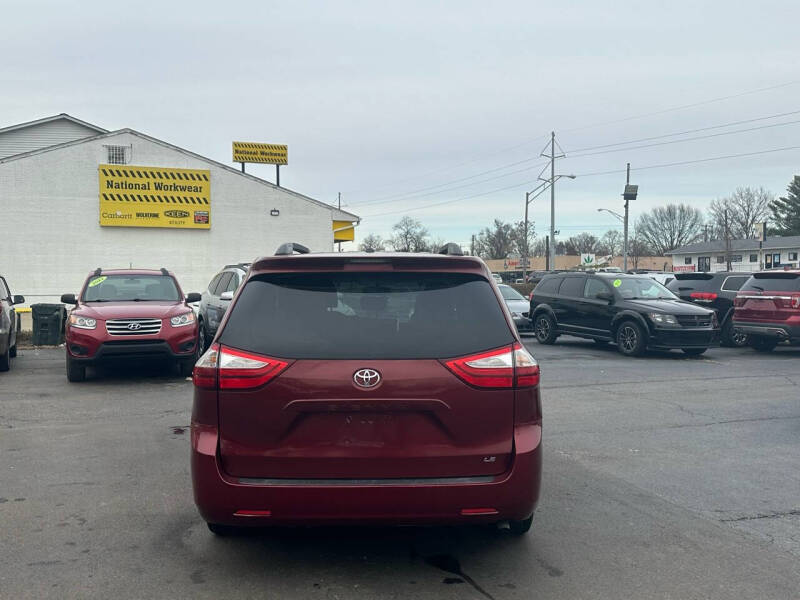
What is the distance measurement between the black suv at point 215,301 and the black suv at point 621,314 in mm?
7363

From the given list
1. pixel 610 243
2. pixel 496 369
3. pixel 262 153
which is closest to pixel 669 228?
pixel 610 243

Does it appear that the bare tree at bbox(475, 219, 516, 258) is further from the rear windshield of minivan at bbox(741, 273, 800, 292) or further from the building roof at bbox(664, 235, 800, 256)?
the rear windshield of minivan at bbox(741, 273, 800, 292)

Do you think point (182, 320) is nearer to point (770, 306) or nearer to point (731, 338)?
point (770, 306)

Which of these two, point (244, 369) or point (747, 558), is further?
point (747, 558)

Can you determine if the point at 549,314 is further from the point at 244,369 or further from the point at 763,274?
the point at 244,369

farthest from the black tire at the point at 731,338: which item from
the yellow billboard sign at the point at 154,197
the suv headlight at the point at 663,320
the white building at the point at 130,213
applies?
the yellow billboard sign at the point at 154,197

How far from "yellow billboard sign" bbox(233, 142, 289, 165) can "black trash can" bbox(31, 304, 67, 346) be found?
23998 mm

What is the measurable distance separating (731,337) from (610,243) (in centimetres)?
11223

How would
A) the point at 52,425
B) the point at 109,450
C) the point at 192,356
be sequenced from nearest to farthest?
the point at 109,450, the point at 52,425, the point at 192,356

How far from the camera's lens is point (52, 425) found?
8.31 meters

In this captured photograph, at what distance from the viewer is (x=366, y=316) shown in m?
3.97

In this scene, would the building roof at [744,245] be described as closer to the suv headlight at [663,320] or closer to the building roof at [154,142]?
the building roof at [154,142]

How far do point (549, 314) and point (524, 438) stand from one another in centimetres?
1460

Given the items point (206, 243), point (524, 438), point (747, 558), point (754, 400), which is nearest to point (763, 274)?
point (754, 400)
